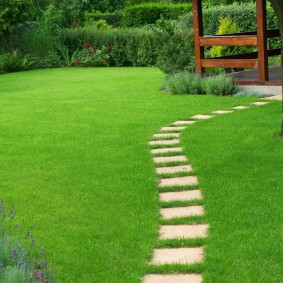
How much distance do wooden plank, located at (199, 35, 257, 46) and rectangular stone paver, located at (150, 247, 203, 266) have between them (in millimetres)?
10209

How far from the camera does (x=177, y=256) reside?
5.59 meters

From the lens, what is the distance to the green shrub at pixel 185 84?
1555cm

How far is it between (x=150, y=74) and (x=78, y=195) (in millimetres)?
14195

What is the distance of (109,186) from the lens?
25.9ft

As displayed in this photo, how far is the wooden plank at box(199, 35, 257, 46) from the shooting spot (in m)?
15.4

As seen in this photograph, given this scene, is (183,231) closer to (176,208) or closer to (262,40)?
(176,208)

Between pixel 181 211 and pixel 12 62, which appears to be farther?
pixel 12 62

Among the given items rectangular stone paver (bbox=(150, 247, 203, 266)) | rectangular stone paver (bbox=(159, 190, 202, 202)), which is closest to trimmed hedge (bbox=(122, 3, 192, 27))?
rectangular stone paver (bbox=(159, 190, 202, 202))

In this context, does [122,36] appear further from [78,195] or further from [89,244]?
[89,244]

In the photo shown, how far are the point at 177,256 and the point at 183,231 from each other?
1.98 ft

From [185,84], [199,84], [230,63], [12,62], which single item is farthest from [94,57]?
[199,84]

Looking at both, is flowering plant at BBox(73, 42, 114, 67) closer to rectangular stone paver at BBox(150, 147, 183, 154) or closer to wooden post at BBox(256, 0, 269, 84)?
wooden post at BBox(256, 0, 269, 84)

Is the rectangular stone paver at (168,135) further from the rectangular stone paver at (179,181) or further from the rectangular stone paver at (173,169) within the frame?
the rectangular stone paver at (179,181)

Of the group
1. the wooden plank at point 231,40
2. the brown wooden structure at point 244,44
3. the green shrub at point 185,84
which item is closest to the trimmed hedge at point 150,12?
the brown wooden structure at point 244,44
